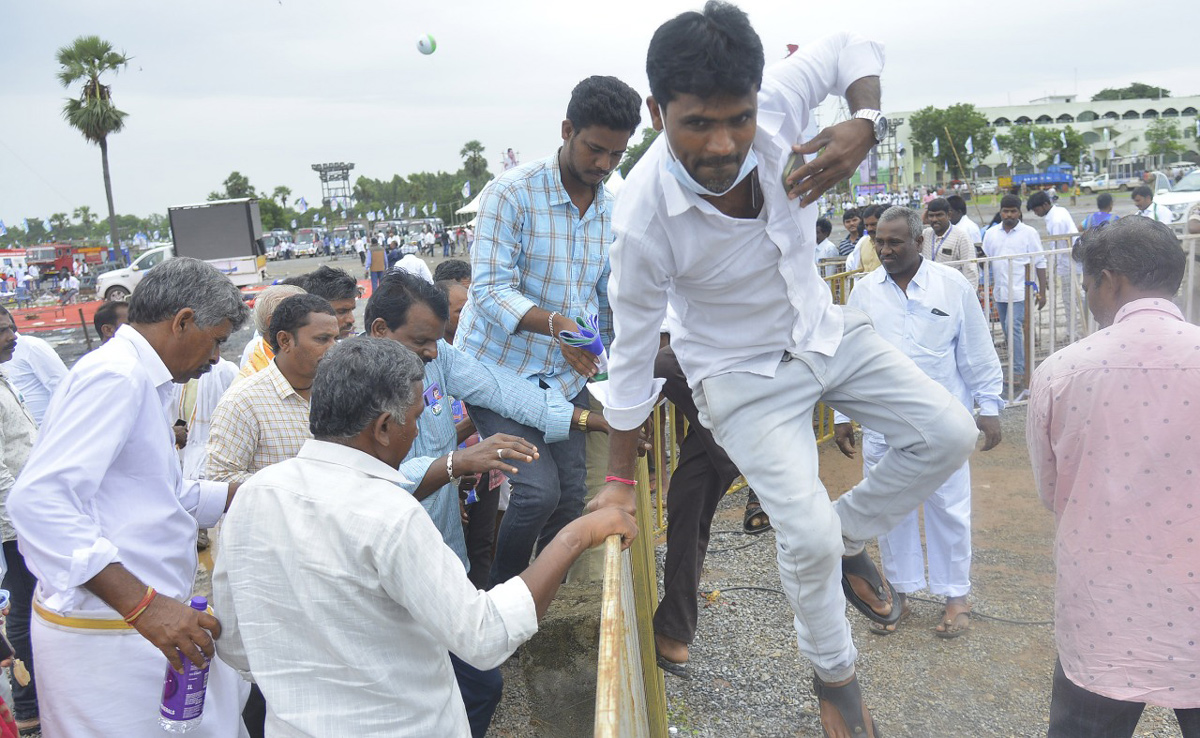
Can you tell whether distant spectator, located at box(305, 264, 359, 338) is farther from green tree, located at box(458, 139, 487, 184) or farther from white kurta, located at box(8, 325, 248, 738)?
green tree, located at box(458, 139, 487, 184)

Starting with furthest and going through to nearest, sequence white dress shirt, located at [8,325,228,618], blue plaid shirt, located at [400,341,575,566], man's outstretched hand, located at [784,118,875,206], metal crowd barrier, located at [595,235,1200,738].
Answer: blue plaid shirt, located at [400,341,575,566]
man's outstretched hand, located at [784,118,875,206]
white dress shirt, located at [8,325,228,618]
metal crowd barrier, located at [595,235,1200,738]

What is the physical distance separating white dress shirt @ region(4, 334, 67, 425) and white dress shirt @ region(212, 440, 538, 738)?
440cm

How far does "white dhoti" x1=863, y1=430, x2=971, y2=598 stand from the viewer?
15.7 ft

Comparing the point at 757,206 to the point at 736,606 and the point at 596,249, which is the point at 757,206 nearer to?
the point at 596,249

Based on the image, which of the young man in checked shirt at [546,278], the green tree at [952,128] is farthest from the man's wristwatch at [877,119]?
the green tree at [952,128]

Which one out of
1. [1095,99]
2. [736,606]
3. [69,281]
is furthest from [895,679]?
[1095,99]

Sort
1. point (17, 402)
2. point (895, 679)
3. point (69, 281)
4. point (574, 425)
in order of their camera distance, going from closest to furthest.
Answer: point (574, 425) → point (895, 679) → point (17, 402) → point (69, 281)

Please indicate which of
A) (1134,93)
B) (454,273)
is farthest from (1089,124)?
(454,273)

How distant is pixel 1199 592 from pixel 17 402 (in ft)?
17.1

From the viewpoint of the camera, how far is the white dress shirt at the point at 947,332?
4809mm

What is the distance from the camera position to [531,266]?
13.0 ft

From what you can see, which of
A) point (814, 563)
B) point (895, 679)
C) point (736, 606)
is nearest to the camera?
point (814, 563)

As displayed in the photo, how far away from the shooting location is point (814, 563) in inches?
106

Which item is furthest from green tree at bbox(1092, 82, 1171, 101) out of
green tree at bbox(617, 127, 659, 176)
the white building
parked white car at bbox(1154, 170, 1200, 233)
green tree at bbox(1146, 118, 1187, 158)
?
parked white car at bbox(1154, 170, 1200, 233)
